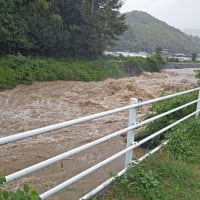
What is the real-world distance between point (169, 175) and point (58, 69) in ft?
58.2

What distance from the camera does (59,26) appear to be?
74.3 feet

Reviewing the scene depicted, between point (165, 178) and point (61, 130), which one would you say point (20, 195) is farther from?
point (61, 130)

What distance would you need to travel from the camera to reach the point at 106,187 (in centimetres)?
331

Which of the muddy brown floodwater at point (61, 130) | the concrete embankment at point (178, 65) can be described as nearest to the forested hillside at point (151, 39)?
the concrete embankment at point (178, 65)

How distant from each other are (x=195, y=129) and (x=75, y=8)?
1965 centimetres

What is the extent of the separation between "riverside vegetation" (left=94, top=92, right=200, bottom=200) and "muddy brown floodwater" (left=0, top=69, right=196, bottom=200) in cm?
102

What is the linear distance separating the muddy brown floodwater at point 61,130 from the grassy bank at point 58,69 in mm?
668

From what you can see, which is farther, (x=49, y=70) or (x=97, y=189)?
(x=49, y=70)

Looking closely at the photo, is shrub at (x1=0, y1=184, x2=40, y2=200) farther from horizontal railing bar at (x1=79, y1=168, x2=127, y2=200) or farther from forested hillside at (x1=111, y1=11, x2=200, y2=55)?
forested hillside at (x1=111, y1=11, x2=200, y2=55)

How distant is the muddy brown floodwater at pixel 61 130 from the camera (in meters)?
5.62

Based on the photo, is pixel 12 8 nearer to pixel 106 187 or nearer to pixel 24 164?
pixel 24 164

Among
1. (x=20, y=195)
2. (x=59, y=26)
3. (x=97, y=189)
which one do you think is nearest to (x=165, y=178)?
(x=97, y=189)

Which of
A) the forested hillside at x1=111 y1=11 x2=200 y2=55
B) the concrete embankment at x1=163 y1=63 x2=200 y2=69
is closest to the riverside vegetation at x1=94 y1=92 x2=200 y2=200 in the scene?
the concrete embankment at x1=163 y1=63 x2=200 y2=69

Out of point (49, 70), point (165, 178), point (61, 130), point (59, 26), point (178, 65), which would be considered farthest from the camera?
point (178, 65)
